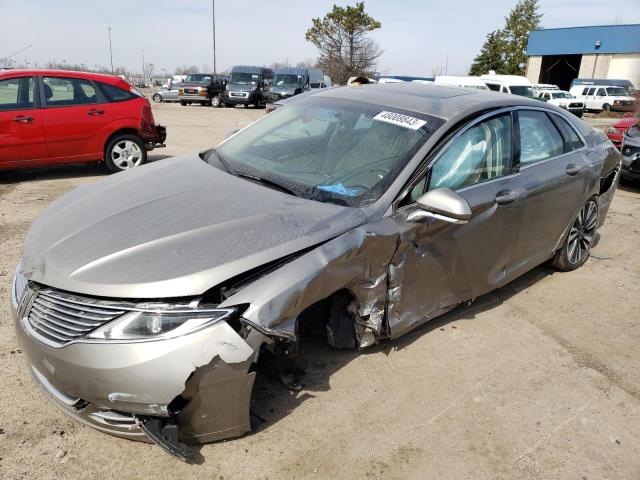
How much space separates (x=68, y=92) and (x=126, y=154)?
3.89 feet

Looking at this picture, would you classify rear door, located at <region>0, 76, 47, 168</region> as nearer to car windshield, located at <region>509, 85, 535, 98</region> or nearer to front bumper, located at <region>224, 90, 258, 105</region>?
front bumper, located at <region>224, 90, 258, 105</region>

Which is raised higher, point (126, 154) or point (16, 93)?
point (16, 93)

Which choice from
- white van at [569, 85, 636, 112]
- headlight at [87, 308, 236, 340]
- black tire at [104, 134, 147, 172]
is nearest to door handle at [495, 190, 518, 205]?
headlight at [87, 308, 236, 340]

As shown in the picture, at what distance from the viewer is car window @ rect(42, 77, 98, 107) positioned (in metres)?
7.25

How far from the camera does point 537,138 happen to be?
3.89 meters

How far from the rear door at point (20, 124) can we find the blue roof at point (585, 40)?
4457cm

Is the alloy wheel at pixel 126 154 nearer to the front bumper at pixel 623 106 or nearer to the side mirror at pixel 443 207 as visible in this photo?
the side mirror at pixel 443 207

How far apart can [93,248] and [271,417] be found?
121 centimetres

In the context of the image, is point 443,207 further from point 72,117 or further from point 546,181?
point 72,117

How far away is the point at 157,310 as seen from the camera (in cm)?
208

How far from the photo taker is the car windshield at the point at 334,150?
288 centimetres

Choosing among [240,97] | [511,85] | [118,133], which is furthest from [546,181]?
[240,97]

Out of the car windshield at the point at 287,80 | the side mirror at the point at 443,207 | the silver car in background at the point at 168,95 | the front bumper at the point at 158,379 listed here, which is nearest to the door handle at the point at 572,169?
the side mirror at the point at 443,207

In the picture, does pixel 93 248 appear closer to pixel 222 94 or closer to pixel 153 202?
pixel 153 202
